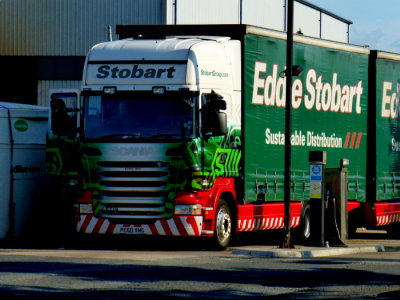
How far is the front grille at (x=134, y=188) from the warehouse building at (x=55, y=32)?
67.3ft

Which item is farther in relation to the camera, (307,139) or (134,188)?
(307,139)

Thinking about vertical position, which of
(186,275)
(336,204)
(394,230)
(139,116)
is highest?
(139,116)

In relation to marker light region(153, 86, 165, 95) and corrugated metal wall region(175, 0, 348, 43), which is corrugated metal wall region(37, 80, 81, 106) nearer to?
corrugated metal wall region(175, 0, 348, 43)

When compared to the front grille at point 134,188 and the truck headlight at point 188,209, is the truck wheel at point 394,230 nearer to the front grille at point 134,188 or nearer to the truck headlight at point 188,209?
the truck headlight at point 188,209

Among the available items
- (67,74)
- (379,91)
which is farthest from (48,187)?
(67,74)

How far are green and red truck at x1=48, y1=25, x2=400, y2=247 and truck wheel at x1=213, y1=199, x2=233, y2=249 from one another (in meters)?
0.03

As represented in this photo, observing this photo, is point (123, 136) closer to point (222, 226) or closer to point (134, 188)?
point (134, 188)

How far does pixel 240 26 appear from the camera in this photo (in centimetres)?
2444

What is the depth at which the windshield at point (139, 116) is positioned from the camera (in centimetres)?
2292

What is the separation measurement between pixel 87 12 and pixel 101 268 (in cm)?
2712

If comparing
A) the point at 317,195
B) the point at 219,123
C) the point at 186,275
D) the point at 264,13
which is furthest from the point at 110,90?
the point at 264,13

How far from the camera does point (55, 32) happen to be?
4478 centimetres

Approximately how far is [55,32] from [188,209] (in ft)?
75.1

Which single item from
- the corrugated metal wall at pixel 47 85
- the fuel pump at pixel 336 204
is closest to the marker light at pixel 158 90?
the fuel pump at pixel 336 204
